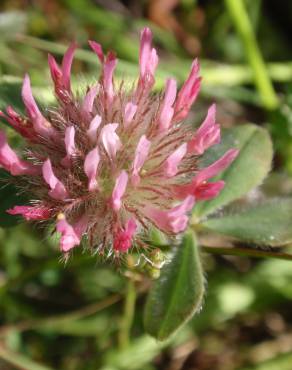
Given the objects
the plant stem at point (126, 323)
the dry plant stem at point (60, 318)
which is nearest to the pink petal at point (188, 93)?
the plant stem at point (126, 323)

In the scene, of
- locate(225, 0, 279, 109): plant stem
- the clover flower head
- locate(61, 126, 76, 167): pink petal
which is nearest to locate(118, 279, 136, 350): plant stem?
the clover flower head

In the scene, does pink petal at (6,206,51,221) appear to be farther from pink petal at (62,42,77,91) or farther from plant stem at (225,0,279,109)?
plant stem at (225,0,279,109)

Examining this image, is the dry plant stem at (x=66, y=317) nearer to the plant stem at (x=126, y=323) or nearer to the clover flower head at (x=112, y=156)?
the plant stem at (x=126, y=323)

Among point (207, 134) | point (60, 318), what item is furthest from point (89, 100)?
point (60, 318)

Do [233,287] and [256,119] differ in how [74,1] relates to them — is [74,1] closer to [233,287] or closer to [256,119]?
[256,119]

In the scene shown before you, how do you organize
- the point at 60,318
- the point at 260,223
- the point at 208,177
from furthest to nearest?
the point at 60,318
the point at 260,223
the point at 208,177

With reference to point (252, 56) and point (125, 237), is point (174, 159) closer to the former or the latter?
point (125, 237)
